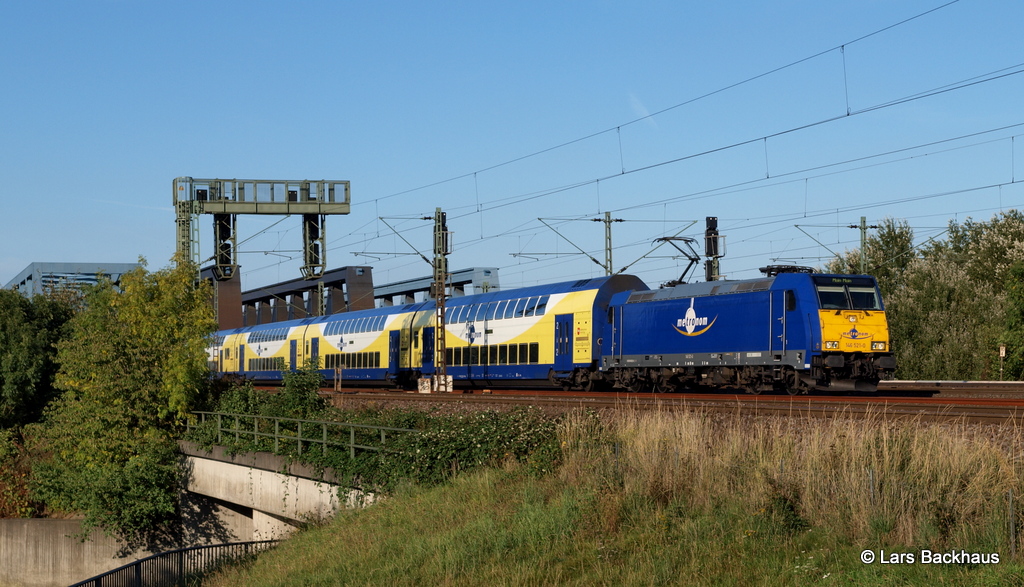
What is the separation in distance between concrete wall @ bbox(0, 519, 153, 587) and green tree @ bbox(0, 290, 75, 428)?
1100 centimetres

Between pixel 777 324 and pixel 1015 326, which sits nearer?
pixel 777 324

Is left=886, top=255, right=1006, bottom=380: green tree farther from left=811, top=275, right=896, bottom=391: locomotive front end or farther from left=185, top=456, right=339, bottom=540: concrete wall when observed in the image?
left=185, top=456, right=339, bottom=540: concrete wall

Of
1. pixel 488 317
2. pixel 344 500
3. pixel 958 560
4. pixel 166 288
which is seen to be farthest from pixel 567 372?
pixel 958 560

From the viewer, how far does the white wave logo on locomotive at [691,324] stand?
100.0 feet

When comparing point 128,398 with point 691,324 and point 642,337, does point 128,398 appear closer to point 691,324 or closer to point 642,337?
point 642,337

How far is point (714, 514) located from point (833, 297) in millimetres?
15779

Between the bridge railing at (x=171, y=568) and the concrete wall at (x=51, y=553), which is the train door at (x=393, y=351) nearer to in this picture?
the concrete wall at (x=51, y=553)

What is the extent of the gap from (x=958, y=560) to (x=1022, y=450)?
2899mm

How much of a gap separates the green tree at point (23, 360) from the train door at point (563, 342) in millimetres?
23538

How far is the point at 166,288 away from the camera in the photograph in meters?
35.4

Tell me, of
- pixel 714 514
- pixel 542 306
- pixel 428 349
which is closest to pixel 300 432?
pixel 714 514

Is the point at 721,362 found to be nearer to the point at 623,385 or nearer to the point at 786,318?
the point at 786,318

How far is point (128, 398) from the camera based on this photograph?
3288 centimetres

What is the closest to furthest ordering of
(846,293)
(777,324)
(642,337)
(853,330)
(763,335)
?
(853,330) → (846,293) → (777,324) → (763,335) → (642,337)
